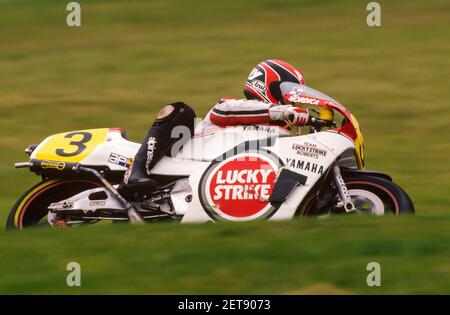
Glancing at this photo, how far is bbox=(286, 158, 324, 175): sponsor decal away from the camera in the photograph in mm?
9680

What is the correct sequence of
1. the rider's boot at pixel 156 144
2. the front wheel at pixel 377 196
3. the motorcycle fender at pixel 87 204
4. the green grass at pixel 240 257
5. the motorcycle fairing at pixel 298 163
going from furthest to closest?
the motorcycle fender at pixel 87 204
the rider's boot at pixel 156 144
the motorcycle fairing at pixel 298 163
the front wheel at pixel 377 196
the green grass at pixel 240 257

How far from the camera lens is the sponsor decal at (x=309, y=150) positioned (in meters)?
9.72

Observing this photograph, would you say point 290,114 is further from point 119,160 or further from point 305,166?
point 119,160

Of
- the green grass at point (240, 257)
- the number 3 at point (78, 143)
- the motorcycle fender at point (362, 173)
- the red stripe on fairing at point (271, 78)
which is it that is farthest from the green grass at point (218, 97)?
the red stripe on fairing at point (271, 78)

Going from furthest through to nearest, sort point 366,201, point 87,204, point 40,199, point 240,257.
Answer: point 40,199
point 87,204
point 366,201
point 240,257

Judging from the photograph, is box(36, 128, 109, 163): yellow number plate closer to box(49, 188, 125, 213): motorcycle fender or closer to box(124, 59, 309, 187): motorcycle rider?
box(49, 188, 125, 213): motorcycle fender

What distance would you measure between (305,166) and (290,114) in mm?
471

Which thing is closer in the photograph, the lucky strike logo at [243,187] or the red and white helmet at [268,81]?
the lucky strike logo at [243,187]

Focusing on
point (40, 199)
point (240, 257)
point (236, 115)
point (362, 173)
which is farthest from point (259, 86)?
point (240, 257)

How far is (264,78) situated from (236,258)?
7.95ft

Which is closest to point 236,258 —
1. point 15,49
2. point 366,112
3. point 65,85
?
point 366,112

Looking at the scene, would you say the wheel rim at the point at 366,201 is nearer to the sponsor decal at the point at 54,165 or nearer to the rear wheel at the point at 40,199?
the rear wheel at the point at 40,199

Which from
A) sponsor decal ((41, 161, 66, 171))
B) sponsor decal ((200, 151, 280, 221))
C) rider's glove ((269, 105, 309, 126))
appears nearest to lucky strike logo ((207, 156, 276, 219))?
sponsor decal ((200, 151, 280, 221))

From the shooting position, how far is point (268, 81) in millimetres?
10164
